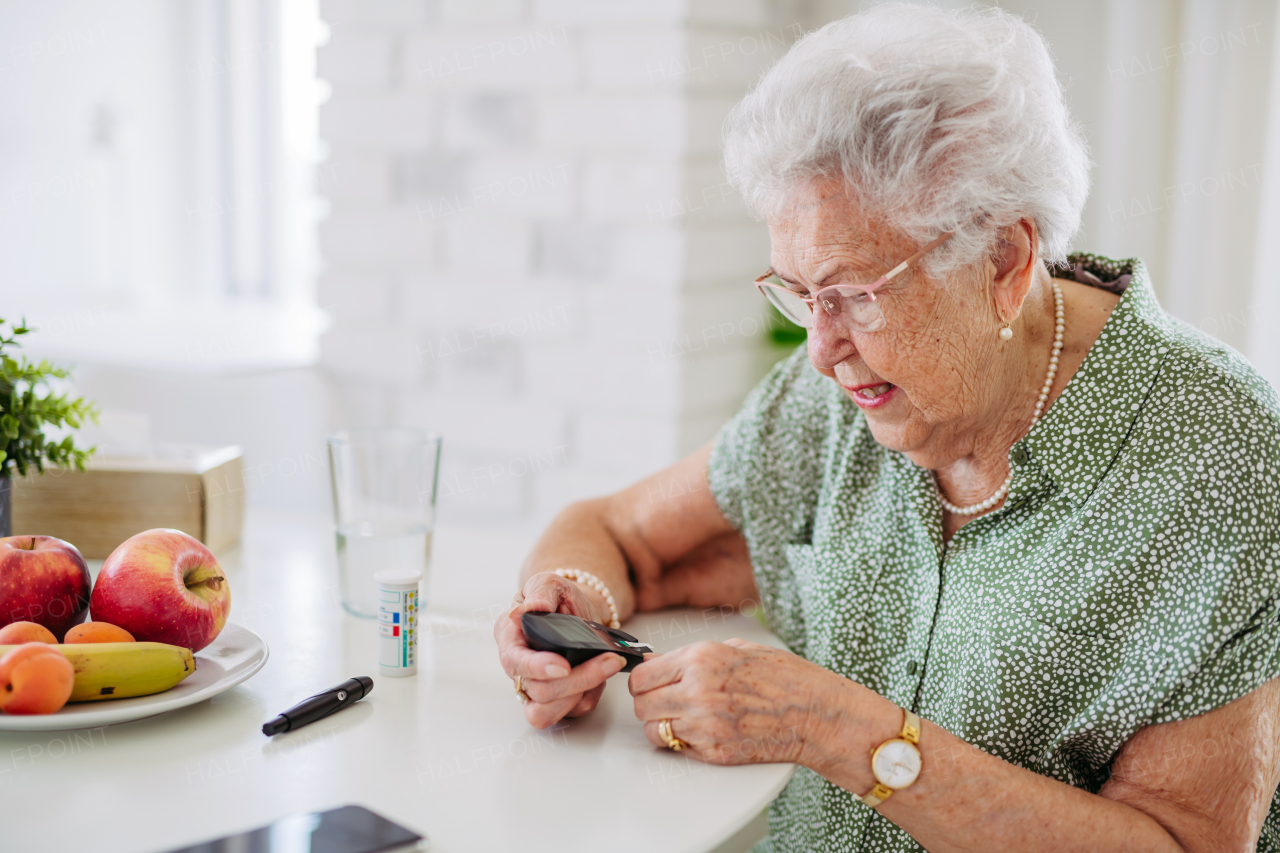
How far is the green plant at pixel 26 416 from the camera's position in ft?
3.91

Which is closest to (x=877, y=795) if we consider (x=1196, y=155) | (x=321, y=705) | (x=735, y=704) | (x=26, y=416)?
(x=735, y=704)

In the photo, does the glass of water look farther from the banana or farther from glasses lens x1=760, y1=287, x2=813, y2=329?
glasses lens x1=760, y1=287, x2=813, y2=329

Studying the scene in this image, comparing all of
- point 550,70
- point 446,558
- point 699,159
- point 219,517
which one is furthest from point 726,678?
point 550,70

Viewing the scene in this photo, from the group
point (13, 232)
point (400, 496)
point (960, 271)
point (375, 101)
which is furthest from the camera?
point (13, 232)

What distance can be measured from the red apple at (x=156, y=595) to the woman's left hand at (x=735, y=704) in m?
0.41

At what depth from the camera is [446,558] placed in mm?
1536

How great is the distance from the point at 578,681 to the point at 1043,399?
57 centimetres

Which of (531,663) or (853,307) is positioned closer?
(531,663)

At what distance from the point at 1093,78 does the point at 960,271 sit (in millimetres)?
1000

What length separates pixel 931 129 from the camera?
3.55ft

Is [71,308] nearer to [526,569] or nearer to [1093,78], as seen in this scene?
[526,569]

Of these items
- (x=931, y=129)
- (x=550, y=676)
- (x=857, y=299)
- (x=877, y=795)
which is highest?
(x=931, y=129)

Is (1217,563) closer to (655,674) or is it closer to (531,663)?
(655,674)

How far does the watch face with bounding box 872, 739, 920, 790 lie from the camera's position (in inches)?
39.4
